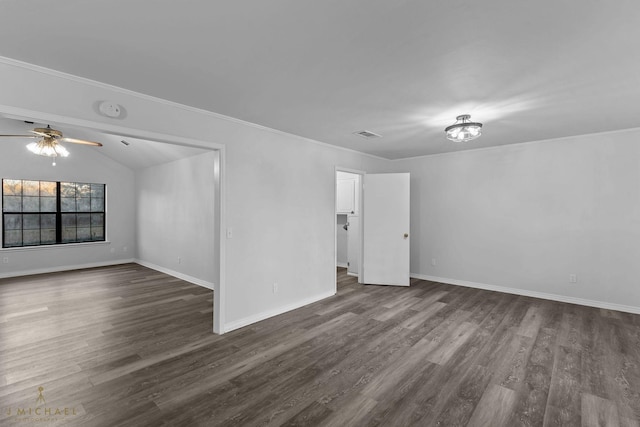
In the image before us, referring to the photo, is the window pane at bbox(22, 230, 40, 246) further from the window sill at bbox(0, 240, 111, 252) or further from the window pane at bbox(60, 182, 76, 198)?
the window pane at bbox(60, 182, 76, 198)

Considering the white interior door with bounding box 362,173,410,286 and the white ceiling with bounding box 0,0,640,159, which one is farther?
the white interior door with bounding box 362,173,410,286

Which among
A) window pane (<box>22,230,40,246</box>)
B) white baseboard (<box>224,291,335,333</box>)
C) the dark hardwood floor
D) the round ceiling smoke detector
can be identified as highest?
the round ceiling smoke detector

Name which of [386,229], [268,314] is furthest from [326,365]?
[386,229]

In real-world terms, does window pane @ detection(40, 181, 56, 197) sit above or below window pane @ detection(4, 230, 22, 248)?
above

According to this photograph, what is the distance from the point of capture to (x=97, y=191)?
731cm

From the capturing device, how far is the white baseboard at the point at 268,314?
11.4ft

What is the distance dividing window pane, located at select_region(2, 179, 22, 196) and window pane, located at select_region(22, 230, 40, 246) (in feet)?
2.79

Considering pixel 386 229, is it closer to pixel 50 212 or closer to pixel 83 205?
pixel 83 205

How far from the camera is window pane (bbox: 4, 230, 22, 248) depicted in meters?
6.06

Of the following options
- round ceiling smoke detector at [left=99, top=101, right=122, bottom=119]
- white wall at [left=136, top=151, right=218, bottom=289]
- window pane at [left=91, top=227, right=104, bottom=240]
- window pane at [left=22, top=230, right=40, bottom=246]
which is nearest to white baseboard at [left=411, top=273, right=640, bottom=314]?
white wall at [left=136, top=151, right=218, bottom=289]

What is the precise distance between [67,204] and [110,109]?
617cm

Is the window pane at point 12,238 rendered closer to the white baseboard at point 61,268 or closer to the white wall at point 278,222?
the white baseboard at point 61,268

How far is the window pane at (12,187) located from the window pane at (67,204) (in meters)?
0.74

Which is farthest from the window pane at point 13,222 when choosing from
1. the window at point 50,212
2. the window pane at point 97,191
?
the window pane at point 97,191
